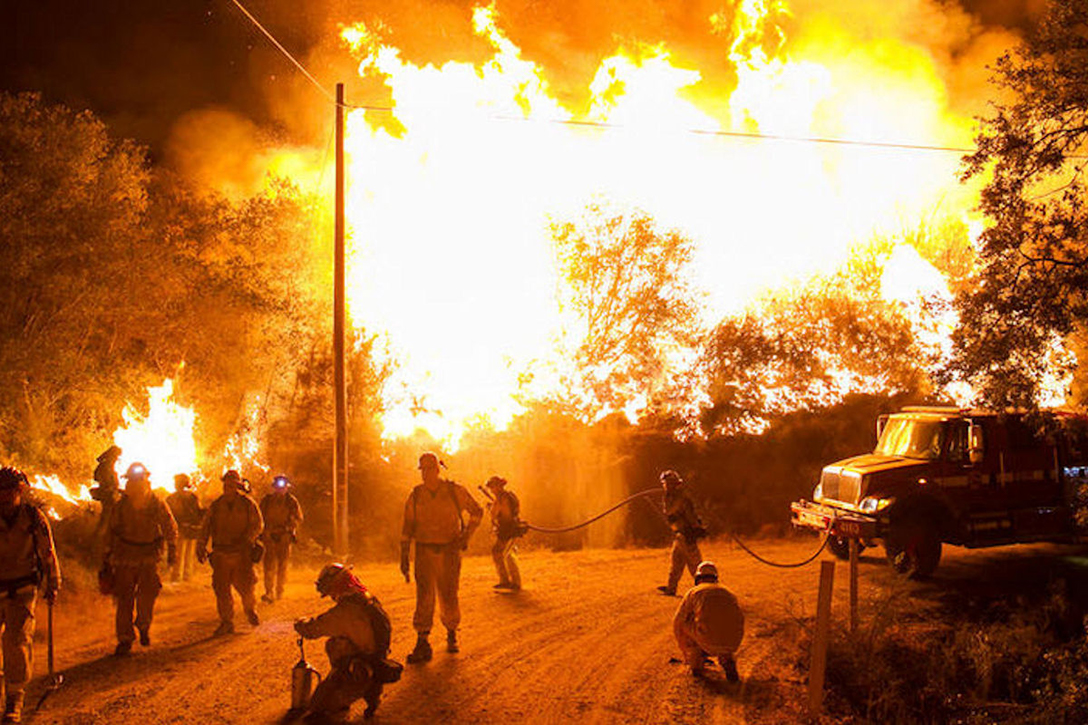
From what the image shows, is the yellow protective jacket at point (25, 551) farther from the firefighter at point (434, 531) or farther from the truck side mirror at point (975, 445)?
the truck side mirror at point (975, 445)

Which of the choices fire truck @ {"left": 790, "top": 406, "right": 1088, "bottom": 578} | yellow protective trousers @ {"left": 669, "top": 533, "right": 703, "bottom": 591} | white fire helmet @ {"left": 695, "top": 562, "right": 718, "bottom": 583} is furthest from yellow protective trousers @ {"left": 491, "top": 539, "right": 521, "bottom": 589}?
white fire helmet @ {"left": 695, "top": 562, "right": 718, "bottom": 583}

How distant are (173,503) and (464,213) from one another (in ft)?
39.4

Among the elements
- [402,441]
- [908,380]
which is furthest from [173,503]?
[908,380]

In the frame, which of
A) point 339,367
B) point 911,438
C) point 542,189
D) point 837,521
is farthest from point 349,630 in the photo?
point 542,189

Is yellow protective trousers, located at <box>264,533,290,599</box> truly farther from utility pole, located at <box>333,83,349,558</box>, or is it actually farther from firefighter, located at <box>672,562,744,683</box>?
firefighter, located at <box>672,562,744,683</box>

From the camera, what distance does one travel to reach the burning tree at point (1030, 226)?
9.91m

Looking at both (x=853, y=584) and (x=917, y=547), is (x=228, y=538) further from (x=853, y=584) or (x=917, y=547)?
(x=917, y=547)

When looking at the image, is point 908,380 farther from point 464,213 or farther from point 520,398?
point 464,213

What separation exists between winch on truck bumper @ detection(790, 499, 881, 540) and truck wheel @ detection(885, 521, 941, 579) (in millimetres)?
454

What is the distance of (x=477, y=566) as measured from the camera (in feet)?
51.9

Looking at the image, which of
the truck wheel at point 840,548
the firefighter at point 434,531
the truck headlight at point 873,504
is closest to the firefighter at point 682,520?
the truck headlight at point 873,504

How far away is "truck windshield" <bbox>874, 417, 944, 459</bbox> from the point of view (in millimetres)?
14008

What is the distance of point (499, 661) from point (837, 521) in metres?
6.84

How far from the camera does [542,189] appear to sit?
75.2ft
